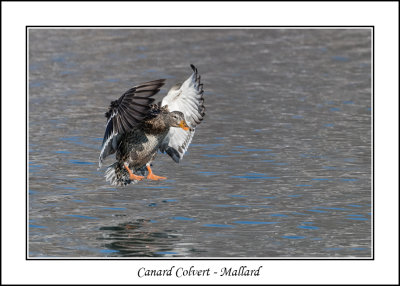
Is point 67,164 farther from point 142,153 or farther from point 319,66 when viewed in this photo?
point 319,66

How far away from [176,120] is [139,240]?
6.50 ft

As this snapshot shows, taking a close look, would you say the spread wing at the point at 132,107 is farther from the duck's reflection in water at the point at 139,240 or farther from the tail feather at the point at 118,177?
the tail feather at the point at 118,177

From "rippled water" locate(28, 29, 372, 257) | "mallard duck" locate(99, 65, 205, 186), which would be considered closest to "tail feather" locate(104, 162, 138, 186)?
"mallard duck" locate(99, 65, 205, 186)

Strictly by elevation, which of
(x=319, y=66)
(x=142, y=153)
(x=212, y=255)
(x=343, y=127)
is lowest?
(x=212, y=255)

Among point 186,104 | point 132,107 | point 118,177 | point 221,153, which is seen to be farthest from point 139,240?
point 221,153

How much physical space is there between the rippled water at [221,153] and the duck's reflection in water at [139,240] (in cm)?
2

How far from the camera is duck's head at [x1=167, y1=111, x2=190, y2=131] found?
32.4ft

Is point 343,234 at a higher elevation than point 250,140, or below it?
below

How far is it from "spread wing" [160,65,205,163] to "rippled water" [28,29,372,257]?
74 cm

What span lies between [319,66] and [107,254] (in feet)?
39.6

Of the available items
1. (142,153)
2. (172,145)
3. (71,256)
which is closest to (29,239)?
(71,256)

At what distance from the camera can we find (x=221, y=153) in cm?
1235

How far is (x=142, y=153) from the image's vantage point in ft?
33.1

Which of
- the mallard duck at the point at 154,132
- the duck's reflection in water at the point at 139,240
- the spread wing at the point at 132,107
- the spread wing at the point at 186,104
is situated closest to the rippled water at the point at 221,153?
the duck's reflection in water at the point at 139,240
